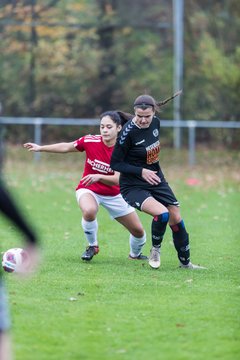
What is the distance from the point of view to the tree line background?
95.2 feet

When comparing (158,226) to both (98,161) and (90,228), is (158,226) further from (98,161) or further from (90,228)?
(98,161)

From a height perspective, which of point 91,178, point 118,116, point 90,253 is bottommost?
point 90,253

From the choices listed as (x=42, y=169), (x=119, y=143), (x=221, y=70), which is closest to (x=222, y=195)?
(x=42, y=169)

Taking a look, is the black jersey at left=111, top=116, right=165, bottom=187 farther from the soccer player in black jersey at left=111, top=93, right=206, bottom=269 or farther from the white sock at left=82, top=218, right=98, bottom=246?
the white sock at left=82, top=218, right=98, bottom=246

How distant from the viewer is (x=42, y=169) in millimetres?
24328

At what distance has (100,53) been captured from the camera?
1200 inches

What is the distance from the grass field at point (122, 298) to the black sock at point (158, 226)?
1.23ft

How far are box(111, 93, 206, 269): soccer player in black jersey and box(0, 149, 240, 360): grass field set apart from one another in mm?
449

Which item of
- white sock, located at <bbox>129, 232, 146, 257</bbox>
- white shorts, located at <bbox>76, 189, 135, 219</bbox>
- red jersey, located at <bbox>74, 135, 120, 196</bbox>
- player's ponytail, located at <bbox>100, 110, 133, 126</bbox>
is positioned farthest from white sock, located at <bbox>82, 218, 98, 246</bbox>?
player's ponytail, located at <bbox>100, 110, 133, 126</bbox>

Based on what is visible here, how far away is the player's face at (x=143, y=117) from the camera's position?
31.4 feet

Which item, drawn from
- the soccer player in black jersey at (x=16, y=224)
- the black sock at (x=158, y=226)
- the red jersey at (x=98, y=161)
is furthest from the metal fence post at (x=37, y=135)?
the soccer player in black jersey at (x=16, y=224)

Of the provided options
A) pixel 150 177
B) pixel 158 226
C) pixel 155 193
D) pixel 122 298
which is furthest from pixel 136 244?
pixel 122 298

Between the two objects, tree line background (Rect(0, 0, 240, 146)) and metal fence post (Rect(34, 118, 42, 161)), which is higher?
tree line background (Rect(0, 0, 240, 146))

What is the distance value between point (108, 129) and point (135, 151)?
74 cm
